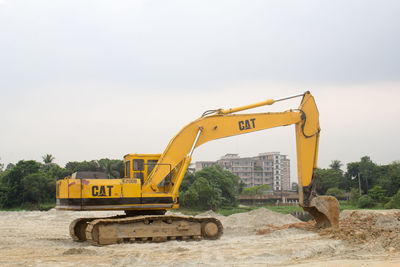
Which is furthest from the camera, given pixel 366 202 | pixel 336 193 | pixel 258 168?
pixel 258 168

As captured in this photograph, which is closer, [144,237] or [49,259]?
[49,259]

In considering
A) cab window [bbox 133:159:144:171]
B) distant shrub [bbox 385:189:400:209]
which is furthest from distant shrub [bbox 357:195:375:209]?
cab window [bbox 133:159:144:171]

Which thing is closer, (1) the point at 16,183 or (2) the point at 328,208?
(2) the point at 328,208

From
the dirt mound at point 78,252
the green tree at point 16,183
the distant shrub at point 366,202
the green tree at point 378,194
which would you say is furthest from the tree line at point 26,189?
the dirt mound at point 78,252

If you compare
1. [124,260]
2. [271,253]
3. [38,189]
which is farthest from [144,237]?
[38,189]

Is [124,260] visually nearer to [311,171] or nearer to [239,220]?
[311,171]

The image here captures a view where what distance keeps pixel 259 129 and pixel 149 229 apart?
206 inches

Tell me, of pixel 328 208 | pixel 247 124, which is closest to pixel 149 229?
pixel 247 124

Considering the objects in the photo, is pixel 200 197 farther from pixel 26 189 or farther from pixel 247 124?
pixel 247 124

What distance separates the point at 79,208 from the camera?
1465 cm

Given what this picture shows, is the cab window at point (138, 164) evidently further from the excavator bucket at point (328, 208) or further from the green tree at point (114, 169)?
the excavator bucket at point (328, 208)

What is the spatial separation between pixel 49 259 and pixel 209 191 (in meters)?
34.2

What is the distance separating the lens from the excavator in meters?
14.8

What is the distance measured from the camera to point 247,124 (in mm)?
16703
